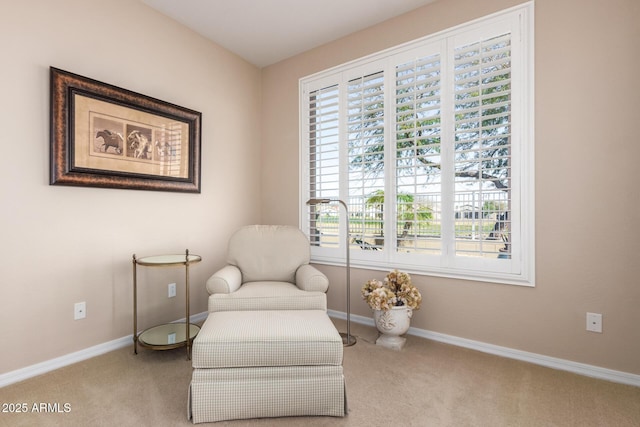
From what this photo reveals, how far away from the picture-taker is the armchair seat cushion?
6.92ft

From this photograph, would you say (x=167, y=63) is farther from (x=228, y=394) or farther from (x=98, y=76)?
(x=228, y=394)

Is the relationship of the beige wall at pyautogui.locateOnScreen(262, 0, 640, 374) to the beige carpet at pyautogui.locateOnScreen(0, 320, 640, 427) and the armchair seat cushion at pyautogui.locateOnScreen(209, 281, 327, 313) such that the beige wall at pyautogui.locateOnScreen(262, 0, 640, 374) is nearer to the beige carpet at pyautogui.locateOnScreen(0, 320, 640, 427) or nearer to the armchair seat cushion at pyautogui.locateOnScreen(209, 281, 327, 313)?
the beige carpet at pyautogui.locateOnScreen(0, 320, 640, 427)

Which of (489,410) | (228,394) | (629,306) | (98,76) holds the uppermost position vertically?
(98,76)

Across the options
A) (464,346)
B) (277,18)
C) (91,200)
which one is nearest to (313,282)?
(464,346)

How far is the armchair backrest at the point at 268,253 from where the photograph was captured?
2.64 meters

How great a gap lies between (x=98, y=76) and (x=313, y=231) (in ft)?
7.17

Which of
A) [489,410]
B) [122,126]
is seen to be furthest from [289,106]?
[489,410]

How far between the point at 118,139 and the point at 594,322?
3.49m

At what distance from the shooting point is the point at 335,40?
318 cm

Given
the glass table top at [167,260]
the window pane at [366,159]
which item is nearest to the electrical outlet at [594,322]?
the window pane at [366,159]

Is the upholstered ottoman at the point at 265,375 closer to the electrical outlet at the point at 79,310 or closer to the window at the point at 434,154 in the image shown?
the electrical outlet at the point at 79,310

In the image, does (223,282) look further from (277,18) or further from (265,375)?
(277,18)

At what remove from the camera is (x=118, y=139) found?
7.97 ft

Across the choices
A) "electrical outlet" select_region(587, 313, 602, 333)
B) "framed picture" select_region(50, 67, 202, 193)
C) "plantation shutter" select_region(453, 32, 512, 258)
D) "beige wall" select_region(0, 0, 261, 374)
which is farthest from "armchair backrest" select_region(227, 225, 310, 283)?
"electrical outlet" select_region(587, 313, 602, 333)
